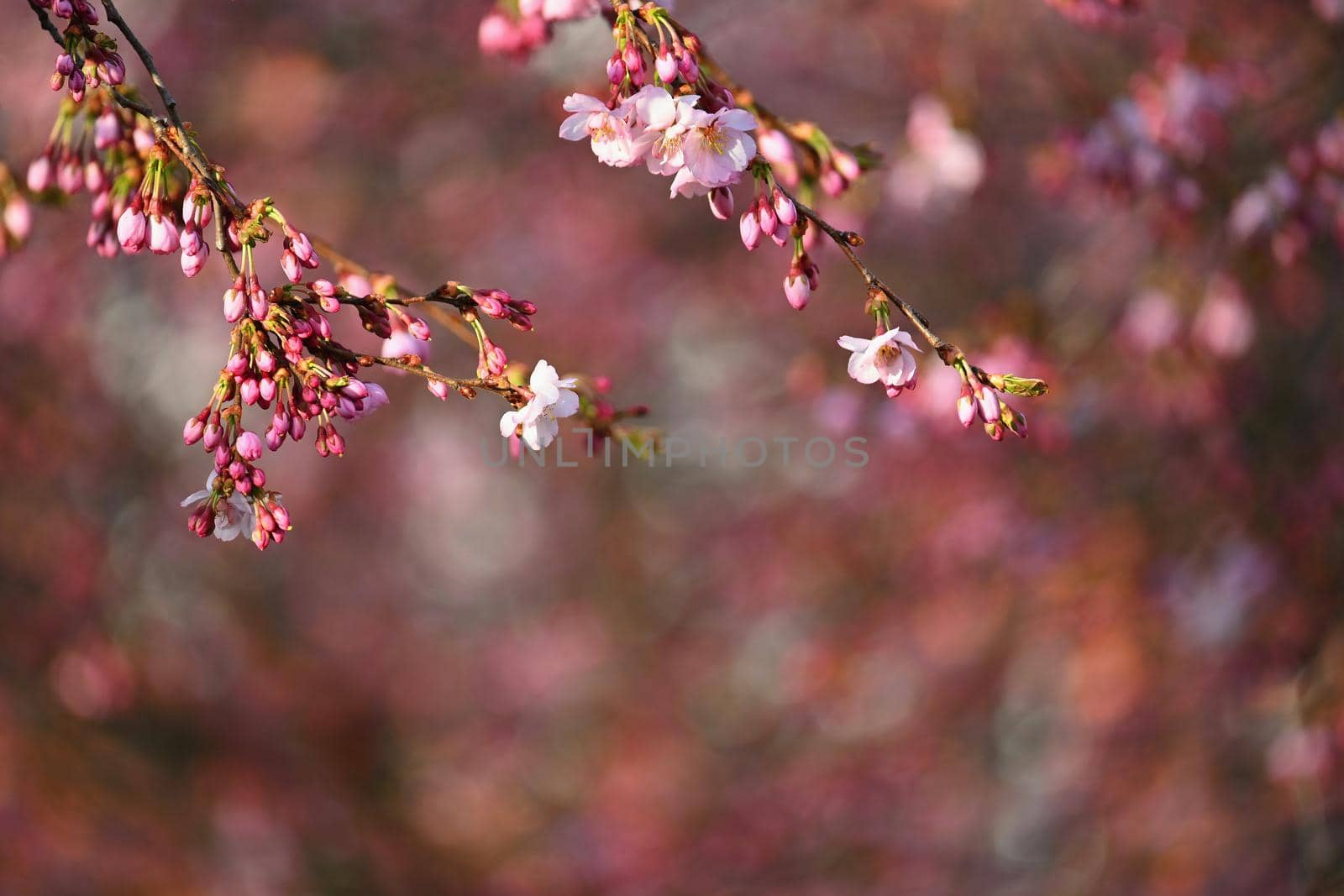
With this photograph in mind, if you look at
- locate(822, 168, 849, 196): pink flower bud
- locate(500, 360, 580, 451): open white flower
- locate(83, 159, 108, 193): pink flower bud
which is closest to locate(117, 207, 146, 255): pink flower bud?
locate(83, 159, 108, 193): pink flower bud

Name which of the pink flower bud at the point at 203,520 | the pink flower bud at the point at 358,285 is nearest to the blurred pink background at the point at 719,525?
the pink flower bud at the point at 358,285

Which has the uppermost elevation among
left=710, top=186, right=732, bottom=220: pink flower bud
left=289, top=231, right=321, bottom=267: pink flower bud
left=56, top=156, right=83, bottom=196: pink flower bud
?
left=56, top=156, right=83, bottom=196: pink flower bud

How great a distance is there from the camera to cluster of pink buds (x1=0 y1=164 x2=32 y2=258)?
173 cm

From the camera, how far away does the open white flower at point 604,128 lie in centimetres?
110

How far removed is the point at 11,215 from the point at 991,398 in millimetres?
1617

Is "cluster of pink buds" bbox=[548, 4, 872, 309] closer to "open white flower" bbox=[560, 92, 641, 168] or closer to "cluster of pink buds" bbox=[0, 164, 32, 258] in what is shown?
"open white flower" bbox=[560, 92, 641, 168]

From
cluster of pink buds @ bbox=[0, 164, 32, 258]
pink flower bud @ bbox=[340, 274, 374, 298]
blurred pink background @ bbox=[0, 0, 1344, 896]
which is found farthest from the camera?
blurred pink background @ bbox=[0, 0, 1344, 896]

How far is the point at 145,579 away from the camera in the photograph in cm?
478

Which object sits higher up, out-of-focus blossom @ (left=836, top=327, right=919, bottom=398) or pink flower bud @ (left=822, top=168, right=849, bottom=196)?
pink flower bud @ (left=822, top=168, right=849, bottom=196)

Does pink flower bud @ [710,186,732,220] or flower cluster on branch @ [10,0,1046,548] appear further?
pink flower bud @ [710,186,732,220]

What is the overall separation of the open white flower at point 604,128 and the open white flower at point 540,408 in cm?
24

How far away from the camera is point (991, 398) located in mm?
1115

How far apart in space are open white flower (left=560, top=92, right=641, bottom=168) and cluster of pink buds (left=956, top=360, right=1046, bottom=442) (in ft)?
1.39

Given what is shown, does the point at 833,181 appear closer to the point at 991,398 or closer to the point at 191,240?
the point at 991,398
